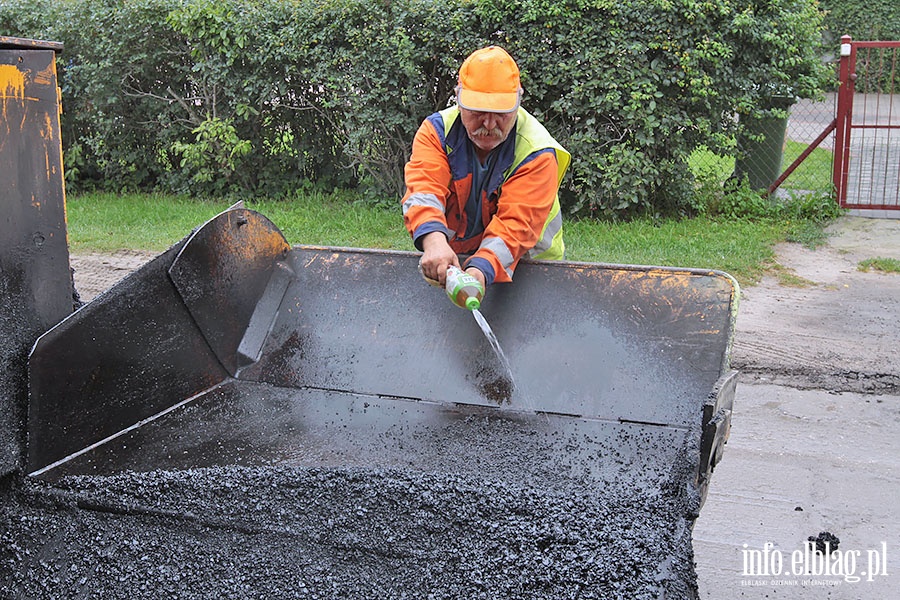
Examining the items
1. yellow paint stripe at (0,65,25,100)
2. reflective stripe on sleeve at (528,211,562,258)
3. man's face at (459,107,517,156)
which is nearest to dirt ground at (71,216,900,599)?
reflective stripe on sleeve at (528,211,562,258)

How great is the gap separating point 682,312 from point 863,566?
1056 mm

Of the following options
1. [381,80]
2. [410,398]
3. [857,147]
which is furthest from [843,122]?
[410,398]

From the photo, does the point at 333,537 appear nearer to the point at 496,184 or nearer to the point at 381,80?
the point at 496,184

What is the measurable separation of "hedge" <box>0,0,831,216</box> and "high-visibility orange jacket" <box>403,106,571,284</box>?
368 cm

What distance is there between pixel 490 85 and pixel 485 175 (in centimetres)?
36

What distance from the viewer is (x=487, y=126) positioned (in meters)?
3.27

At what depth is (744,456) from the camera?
400cm

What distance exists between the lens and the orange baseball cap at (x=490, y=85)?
3193 mm

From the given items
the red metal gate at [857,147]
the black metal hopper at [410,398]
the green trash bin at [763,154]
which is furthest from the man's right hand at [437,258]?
the red metal gate at [857,147]

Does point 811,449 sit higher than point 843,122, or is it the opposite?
point 843,122

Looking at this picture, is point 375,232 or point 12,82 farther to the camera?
point 375,232

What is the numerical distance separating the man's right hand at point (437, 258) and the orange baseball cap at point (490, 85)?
0.47m

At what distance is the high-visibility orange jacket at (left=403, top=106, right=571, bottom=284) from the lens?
3.31 m

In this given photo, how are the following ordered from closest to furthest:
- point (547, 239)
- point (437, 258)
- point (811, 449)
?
point (437, 258)
point (547, 239)
point (811, 449)
